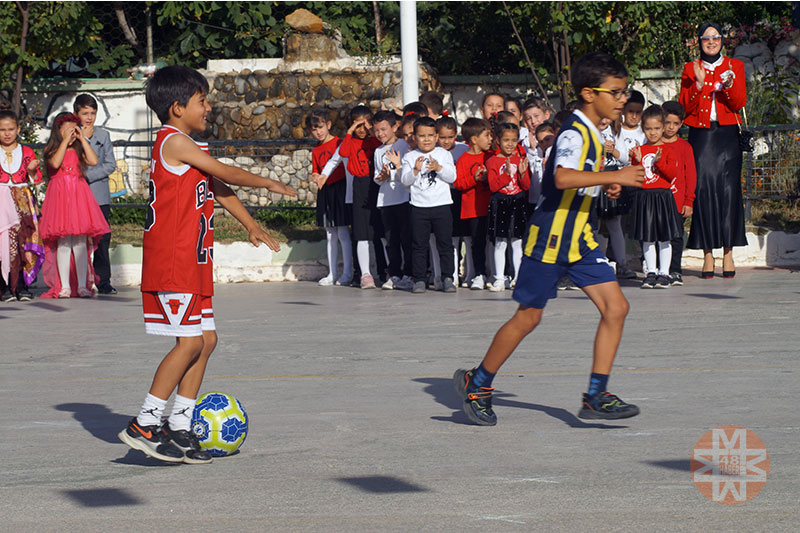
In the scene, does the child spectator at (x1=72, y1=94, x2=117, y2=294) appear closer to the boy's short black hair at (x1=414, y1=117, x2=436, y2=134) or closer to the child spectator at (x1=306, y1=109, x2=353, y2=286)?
the child spectator at (x1=306, y1=109, x2=353, y2=286)

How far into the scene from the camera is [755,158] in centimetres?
1440

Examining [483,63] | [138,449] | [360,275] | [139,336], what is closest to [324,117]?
[360,275]

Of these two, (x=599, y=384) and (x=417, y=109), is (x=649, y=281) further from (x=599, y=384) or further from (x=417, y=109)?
(x=599, y=384)

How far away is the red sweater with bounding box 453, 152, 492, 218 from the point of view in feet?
40.1

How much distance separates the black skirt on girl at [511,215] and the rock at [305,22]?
23.4 feet

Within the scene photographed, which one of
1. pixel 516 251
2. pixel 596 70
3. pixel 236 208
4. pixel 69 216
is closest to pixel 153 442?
pixel 236 208

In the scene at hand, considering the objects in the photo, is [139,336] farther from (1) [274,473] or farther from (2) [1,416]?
(1) [274,473]

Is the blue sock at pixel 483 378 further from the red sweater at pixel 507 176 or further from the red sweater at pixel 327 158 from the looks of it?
the red sweater at pixel 327 158

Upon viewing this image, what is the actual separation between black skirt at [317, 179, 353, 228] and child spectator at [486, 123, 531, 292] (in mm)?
1800

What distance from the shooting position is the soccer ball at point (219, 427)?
559cm

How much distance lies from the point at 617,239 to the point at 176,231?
812cm

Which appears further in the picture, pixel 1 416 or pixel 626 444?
pixel 1 416

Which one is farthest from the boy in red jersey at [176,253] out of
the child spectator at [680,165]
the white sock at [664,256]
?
the child spectator at [680,165]

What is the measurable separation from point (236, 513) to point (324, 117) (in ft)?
29.5
